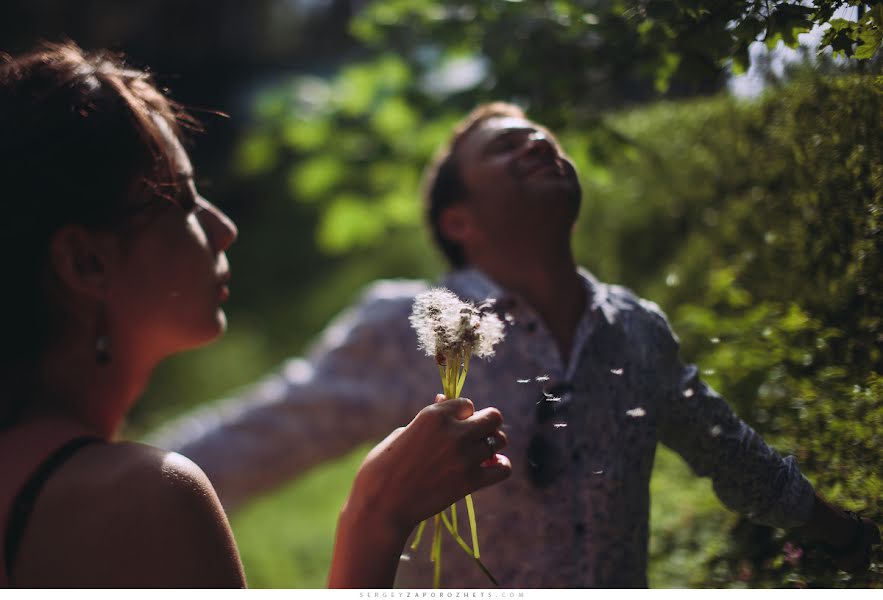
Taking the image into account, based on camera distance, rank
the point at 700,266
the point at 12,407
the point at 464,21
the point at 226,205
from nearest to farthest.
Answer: the point at 12,407 → the point at 700,266 → the point at 464,21 → the point at 226,205

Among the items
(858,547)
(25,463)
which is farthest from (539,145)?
(25,463)

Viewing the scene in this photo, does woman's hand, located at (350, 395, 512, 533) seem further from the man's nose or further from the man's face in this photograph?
the man's nose

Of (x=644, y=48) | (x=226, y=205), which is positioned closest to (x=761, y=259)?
(x=644, y=48)

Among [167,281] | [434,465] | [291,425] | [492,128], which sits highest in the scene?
[492,128]

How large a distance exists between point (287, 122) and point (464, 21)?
1.33 metres

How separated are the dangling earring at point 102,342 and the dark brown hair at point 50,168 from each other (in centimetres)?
7

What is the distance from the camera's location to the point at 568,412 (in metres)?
1.34

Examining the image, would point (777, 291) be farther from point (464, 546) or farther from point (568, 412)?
point (464, 546)

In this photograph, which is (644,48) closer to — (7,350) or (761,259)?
(761,259)

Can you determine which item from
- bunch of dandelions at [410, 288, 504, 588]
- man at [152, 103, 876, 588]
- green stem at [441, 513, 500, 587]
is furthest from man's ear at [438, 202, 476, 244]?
green stem at [441, 513, 500, 587]

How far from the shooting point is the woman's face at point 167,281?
48.5 inches

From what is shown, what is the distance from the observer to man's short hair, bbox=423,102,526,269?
158 cm

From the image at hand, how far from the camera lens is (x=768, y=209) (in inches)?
65.1

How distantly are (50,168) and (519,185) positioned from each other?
0.79 meters
